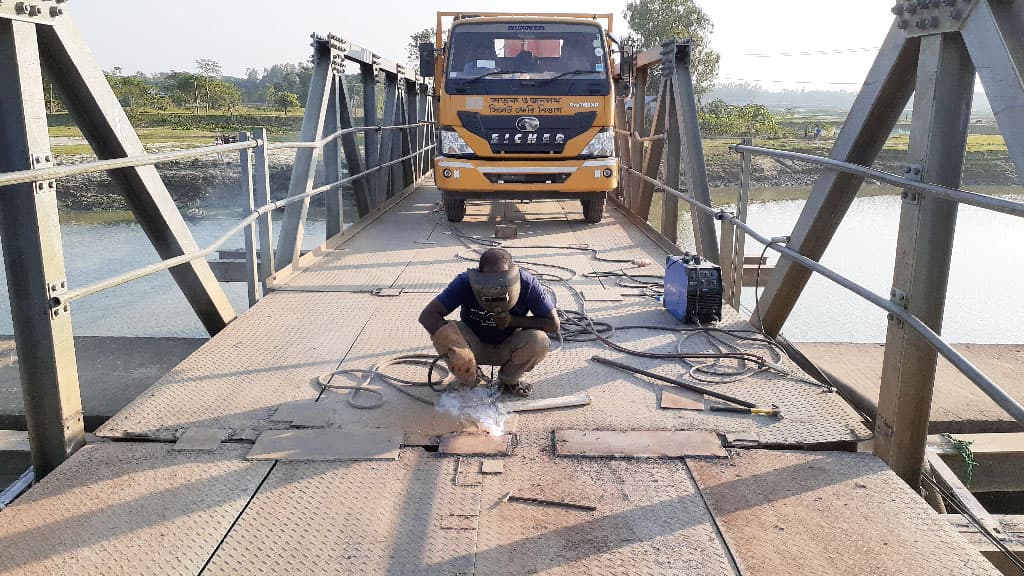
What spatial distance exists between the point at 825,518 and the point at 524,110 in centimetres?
702

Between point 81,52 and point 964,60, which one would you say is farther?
point 81,52

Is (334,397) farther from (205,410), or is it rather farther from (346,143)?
(346,143)

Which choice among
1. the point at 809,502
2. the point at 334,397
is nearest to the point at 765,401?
the point at 809,502

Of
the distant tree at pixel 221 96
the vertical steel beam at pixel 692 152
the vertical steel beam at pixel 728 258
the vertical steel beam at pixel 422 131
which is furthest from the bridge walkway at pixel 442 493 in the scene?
the distant tree at pixel 221 96

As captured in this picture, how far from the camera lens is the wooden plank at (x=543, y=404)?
399cm

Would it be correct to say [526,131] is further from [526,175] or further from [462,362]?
[462,362]

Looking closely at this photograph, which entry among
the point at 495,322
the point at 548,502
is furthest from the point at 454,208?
the point at 548,502

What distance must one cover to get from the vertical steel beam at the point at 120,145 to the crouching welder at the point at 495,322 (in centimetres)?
200

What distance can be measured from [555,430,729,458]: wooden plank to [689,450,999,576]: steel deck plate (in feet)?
0.37

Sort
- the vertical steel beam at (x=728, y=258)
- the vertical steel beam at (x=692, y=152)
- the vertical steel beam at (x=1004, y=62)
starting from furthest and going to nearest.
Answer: the vertical steel beam at (x=692, y=152) → the vertical steel beam at (x=728, y=258) → the vertical steel beam at (x=1004, y=62)

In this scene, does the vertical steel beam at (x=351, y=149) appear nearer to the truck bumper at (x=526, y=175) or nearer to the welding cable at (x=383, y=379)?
the truck bumper at (x=526, y=175)

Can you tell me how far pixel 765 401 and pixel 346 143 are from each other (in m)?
7.03

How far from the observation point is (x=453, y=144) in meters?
9.47

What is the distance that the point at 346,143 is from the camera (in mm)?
9805
